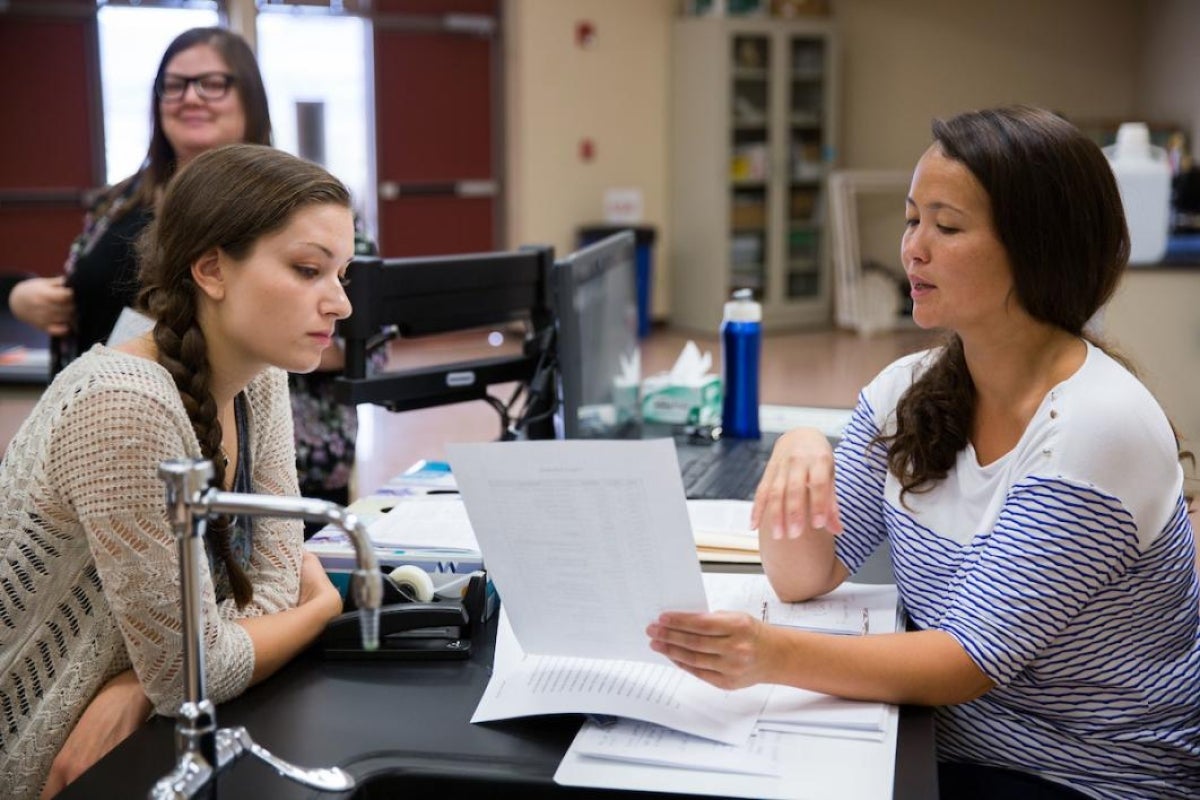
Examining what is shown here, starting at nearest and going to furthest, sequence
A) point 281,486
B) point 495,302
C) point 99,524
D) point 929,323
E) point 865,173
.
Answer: point 99,524
point 929,323
point 281,486
point 495,302
point 865,173

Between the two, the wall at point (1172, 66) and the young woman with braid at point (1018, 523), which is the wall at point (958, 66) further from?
the young woman with braid at point (1018, 523)

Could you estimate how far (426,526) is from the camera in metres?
1.80

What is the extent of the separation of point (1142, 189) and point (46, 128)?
5.49 meters

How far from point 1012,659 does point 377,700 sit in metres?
0.65

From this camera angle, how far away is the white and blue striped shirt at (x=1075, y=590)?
1.28 meters

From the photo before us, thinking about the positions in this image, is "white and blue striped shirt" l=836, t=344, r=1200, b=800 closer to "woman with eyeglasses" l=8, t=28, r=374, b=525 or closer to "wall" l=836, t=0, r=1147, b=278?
"woman with eyeglasses" l=8, t=28, r=374, b=525

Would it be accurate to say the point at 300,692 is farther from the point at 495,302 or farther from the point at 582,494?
the point at 495,302

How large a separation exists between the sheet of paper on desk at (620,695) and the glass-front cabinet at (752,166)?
683 cm

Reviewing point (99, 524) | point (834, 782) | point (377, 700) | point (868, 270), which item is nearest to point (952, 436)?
point (834, 782)

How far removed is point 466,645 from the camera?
1.40m

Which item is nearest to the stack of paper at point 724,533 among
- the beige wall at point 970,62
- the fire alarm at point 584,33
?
the fire alarm at point 584,33

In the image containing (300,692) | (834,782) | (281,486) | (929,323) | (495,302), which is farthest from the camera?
(495,302)

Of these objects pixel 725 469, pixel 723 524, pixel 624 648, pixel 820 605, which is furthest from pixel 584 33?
pixel 624 648

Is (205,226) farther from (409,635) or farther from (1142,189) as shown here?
(1142,189)
